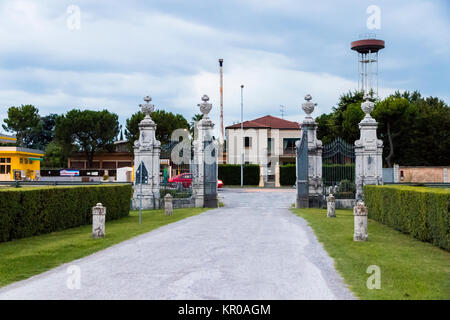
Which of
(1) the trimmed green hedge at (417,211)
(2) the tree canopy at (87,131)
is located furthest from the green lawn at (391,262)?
(2) the tree canopy at (87,131)

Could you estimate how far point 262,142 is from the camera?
62.4 m

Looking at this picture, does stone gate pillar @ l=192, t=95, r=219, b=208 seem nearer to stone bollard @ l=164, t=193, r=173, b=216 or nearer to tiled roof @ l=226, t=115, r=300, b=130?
stone bollard @ l=164, t=193, r=173, b=216

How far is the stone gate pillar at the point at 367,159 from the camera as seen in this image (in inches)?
843

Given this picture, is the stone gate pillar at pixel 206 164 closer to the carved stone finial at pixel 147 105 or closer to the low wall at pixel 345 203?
the carved stone finial at pixel 147 105

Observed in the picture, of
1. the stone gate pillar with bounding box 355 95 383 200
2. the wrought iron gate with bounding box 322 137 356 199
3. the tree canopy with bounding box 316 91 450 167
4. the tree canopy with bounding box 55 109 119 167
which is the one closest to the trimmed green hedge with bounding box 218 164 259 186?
the tree canopy with bounding box 316 91 450 167

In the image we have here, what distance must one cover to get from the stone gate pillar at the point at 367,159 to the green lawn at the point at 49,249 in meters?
11.1

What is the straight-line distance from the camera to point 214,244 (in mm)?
10711

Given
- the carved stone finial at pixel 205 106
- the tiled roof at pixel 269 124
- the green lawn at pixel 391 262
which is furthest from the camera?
the tiled roof at pixel 269 124

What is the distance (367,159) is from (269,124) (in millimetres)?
44304

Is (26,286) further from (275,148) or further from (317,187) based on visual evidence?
(275,148)

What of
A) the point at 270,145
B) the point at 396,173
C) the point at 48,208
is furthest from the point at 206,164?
the point at 270,145

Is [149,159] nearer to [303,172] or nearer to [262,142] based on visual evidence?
[303,172]

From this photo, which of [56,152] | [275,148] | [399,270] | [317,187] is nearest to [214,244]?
[399,270]
